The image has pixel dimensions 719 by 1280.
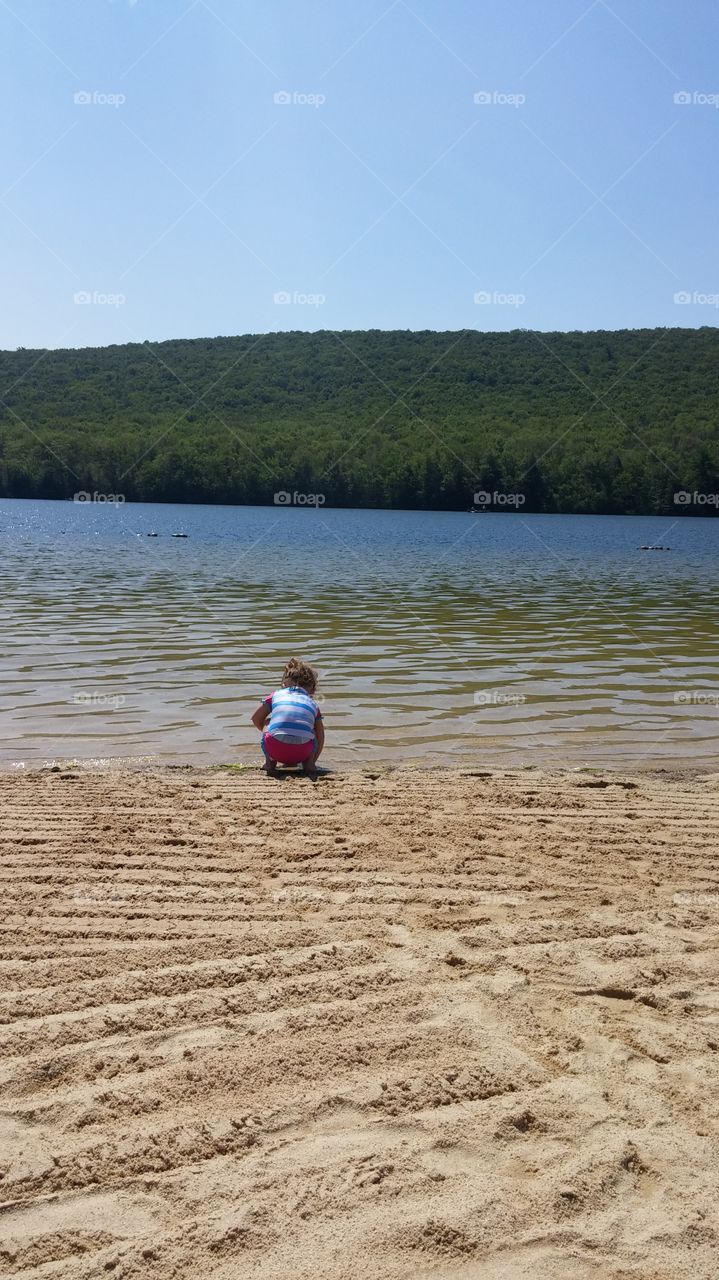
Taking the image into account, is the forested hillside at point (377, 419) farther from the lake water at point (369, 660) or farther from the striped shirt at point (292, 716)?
the striped shirt at point (292, 716)

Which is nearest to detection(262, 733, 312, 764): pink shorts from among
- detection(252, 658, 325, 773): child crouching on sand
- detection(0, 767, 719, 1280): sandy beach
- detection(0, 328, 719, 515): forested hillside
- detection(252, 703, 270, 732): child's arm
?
detection(252, 658, 325, 773): child crouching on sand

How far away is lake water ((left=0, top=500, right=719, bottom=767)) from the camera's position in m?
9.98

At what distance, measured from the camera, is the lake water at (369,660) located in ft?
32.8

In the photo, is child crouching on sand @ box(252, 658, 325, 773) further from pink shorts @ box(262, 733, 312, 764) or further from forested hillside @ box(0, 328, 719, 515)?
forested hillside @ box(0, 328, 719, 515)

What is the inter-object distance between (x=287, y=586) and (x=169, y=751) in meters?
17.8

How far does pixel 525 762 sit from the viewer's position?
930cm

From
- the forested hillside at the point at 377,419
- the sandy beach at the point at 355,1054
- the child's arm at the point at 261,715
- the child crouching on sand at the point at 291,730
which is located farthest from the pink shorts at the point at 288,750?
the forested hillside at the point at 377,419

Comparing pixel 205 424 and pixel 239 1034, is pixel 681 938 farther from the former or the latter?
pixel 205 424

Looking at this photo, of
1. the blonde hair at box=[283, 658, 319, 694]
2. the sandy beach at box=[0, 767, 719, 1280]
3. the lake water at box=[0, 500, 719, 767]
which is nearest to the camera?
the sandy beach at box=[0, 767, 719, 1280]

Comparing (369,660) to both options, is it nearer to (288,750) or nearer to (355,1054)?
(288,750)

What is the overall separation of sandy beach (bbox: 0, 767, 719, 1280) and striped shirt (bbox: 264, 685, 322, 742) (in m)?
2.06

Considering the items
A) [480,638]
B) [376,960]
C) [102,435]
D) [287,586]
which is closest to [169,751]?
[376,960]

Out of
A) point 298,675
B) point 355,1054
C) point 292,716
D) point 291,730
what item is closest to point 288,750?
point 291,730

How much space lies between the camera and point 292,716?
8484mm
